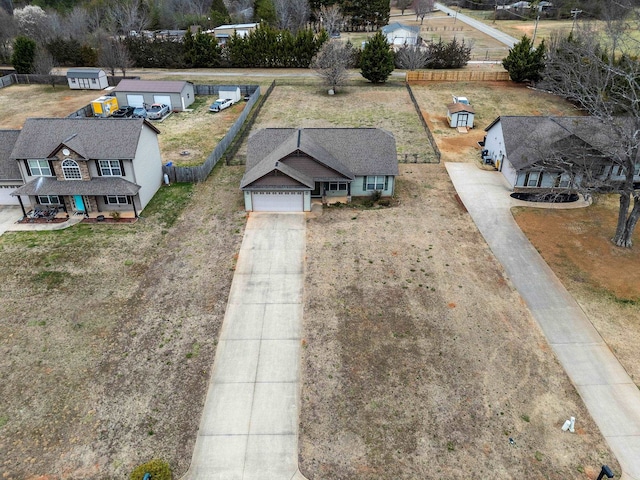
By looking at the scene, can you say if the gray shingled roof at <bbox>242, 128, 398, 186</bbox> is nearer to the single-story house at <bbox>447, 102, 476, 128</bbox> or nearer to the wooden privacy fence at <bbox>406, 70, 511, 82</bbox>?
the single-story house at <bbox>447, 102, 476, 128</bbox>

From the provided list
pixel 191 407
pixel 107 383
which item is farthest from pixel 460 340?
pixel 107 383

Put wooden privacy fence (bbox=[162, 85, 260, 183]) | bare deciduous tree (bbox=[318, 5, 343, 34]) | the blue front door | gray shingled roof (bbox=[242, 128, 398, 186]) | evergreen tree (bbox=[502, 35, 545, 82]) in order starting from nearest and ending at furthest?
the blue front door, gray shingled roof (bbox=[242, 128, 398, 186]), wooden privacy fence (bbox=[162, 85, 260, 183]), evergreen tree (bbox=[502, 35, 545, 82]), bare deciduous tree (bbox=[318, 5, 343, 34])

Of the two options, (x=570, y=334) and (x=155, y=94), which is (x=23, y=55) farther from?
(x=570, y=334)

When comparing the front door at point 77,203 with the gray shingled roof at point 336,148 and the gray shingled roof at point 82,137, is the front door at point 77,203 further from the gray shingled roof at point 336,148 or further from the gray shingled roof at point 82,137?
the gray shingled roof at point 336,148

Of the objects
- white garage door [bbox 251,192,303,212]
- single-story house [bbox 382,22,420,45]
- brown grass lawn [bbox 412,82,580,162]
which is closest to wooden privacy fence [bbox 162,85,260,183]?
white garage door [bbox 251,192,303,212]

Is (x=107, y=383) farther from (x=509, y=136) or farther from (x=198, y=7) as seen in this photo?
(x=198, y=7)

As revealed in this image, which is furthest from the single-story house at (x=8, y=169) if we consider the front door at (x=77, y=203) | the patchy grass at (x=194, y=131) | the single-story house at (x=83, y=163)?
the patchy grass at (x=194, y=131)
